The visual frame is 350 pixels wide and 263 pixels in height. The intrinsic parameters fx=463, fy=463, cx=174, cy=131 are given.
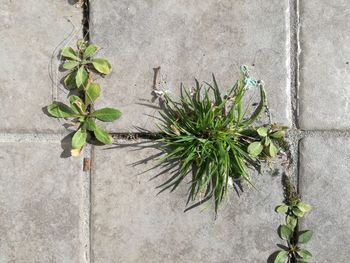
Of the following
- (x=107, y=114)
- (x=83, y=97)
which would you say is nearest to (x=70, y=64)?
(x=83, y=97)

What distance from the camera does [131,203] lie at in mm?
1953

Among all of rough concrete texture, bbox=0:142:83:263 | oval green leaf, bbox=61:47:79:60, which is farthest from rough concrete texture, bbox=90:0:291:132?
rough concrete texture, bbox=0:142:83:263

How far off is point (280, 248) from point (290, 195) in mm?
229

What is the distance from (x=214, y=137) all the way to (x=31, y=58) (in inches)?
33.3

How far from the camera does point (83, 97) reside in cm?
196

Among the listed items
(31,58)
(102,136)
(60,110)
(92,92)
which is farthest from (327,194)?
(31,58)

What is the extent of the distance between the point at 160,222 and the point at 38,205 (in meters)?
0.52

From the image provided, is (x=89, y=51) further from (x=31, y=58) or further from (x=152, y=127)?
(x=152, y=127)

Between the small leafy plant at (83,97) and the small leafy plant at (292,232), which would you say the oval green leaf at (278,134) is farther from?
the small leafy plant at (83,97)

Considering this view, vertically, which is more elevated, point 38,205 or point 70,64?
point 70,64

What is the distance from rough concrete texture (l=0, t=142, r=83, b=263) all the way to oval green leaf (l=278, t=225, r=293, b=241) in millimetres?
846

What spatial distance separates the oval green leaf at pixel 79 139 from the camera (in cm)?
191

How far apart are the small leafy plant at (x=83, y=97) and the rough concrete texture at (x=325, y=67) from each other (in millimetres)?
808

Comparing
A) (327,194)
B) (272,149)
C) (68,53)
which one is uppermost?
(68,53)
